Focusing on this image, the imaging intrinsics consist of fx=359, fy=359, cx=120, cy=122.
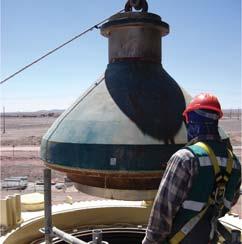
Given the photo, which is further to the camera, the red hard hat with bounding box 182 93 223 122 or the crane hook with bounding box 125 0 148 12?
the crane hook with bounding box 125 0 148 12

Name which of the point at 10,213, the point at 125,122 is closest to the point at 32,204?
the point at 10,213

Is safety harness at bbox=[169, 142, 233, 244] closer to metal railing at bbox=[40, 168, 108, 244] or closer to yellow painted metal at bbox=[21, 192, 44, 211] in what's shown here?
metal railing at bbox=[40, 168, 108, 244]

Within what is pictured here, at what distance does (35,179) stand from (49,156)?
23588mm

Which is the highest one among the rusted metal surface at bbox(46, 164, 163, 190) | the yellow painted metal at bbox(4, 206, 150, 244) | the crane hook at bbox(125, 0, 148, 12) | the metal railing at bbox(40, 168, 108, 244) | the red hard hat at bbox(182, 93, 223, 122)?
the crane hook at bbox(125, 0, 148, 12)

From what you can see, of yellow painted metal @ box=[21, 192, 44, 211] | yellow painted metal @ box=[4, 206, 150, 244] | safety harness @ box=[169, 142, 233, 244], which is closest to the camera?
safety harness @ box=[169, 142, 233, 244]

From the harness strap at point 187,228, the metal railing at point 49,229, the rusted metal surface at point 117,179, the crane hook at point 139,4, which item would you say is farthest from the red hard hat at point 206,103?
the metal railing at point 49,229

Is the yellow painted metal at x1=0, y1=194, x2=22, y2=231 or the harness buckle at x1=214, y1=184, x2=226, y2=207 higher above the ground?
the harness buckle at x1=214, y1=184, x2=226, y2=207

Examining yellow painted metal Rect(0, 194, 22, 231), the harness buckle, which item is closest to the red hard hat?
the harness buckle

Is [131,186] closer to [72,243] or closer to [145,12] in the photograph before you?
[72,243]

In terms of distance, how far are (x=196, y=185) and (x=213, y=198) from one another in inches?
12.1

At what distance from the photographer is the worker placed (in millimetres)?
2904

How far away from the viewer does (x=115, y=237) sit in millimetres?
8617

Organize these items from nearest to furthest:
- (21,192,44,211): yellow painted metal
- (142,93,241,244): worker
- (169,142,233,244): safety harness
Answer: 1. (142,93,241,244): worker
2. (169,142,233,244): safety harness
3. (21,192,44,211): yellow painted metal

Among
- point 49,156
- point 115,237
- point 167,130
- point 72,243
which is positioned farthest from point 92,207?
point 167,130
